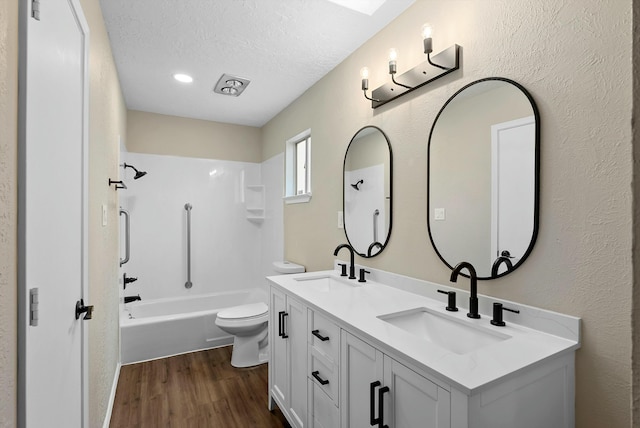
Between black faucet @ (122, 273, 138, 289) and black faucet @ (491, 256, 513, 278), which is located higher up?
black faucet @ (491, 256, 513, 278)

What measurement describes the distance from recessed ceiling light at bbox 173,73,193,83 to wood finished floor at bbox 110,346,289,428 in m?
2.47

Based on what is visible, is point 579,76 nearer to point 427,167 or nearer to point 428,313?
point 427,167

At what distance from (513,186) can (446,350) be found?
28.0 inches

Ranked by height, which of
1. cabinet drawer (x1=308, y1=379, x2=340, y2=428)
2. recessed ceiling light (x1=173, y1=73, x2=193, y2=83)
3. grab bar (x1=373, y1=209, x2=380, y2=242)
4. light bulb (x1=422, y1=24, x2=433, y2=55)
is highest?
recessed ceiling light (x1=173, y1=73, x2=193, y2=83)

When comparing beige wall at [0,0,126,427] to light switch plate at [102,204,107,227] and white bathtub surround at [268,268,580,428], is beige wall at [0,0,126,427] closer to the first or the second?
light switch plate at [102,204,107,227]

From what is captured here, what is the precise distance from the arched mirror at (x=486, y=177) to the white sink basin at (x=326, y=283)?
67 cm

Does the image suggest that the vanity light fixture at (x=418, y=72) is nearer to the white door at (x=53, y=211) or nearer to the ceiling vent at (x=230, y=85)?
the ceiling vent at (x=230, y=85)

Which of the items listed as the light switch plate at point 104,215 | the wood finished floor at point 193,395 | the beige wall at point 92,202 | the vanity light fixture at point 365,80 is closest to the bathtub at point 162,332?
the wood finished floor at point 193,395

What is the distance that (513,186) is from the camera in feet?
4.25

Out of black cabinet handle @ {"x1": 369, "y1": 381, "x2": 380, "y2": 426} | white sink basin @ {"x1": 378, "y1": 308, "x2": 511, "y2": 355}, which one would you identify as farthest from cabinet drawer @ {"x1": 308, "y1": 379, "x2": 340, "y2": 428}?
white sink basin @ {"x1": 378, "y1": 308, "x2": 511, "y2": 355}

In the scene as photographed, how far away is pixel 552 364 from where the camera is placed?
1.03m

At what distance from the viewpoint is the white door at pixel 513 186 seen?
1.24 meters

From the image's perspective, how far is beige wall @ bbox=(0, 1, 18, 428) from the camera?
68cm

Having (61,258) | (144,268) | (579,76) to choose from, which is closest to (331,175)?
(579,76)
